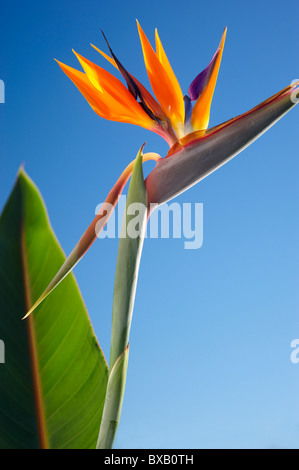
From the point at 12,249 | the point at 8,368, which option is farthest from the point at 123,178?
the point at 8,368

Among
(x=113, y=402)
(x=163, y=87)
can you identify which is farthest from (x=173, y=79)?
(x=113, y=402)

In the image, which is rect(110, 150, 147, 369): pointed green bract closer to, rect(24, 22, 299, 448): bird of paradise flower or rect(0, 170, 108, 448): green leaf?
rect(24, 22, 299, 448): bird of paradise flower

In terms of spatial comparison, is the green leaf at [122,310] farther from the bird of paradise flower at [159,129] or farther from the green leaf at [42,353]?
the green leaf at [42,353]

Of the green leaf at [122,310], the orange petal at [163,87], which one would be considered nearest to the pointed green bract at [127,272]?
the green leaf at [122,310]

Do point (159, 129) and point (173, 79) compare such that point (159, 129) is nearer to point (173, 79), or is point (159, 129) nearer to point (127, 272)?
point (173, 79)

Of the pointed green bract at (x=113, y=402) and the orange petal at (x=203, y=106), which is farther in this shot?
the orange petal at (x=203, y=106)
